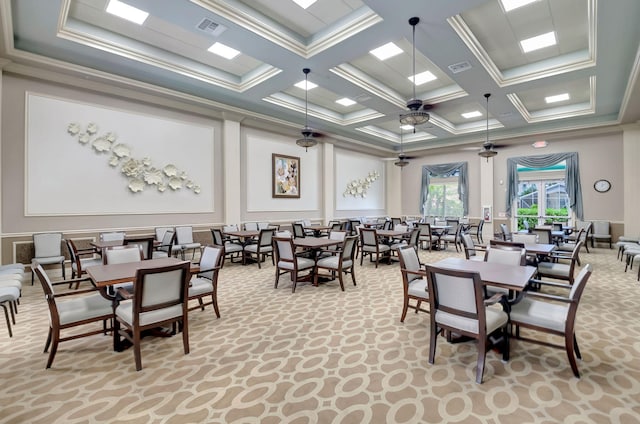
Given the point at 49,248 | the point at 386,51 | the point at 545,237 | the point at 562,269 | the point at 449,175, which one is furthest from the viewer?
the point at 449,175

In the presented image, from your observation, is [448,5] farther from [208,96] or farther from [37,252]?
[37,252]

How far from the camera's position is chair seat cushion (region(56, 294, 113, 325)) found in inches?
101

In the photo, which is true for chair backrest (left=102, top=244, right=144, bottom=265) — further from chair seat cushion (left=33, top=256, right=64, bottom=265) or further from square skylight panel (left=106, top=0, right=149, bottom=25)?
square skylight panel (left=106, top=0, right=149, bottom=25)

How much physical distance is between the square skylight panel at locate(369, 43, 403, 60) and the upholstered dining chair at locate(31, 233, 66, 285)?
251 inches

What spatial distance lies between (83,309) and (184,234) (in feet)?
14.1

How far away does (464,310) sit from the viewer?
2309 millimetres

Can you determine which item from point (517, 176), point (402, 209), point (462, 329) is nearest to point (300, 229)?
point (462, 329)

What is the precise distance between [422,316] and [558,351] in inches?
49.5

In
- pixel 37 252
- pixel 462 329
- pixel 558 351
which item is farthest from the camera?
pixel 37 252

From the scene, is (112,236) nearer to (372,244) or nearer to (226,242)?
(226,242)

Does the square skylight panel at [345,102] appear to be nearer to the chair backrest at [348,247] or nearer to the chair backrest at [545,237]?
the chair backrest at [348,247]

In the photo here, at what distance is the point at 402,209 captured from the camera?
44.2ft

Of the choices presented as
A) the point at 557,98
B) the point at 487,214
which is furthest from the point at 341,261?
the point at 487,214

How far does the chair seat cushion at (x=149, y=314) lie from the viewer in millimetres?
2519
